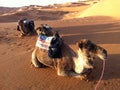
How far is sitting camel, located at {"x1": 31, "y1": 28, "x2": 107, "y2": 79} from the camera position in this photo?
8.00 m

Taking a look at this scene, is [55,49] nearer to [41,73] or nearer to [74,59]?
[74,59]

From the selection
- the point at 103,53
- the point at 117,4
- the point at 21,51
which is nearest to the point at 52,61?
the point at 103,53

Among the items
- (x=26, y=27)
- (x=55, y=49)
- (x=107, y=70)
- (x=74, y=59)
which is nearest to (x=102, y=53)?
(x=74, y=59)

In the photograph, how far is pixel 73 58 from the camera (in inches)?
336

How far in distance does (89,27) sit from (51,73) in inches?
321

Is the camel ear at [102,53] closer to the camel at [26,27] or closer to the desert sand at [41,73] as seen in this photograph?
the desert sand at [41,73]

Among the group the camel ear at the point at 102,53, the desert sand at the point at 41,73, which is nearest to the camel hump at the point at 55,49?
the desert sand at the point at 41,73

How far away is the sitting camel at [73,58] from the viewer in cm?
800

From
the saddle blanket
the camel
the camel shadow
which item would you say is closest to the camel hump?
the saddle blanket

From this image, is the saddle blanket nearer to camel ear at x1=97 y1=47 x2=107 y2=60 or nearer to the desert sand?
the desert sand

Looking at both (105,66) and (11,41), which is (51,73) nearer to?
(105,66)

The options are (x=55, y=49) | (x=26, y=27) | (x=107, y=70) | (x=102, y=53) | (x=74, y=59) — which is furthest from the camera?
(x=26, y=27)

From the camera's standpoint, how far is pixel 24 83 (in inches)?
355

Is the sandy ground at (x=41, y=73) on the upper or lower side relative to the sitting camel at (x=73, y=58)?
lower
